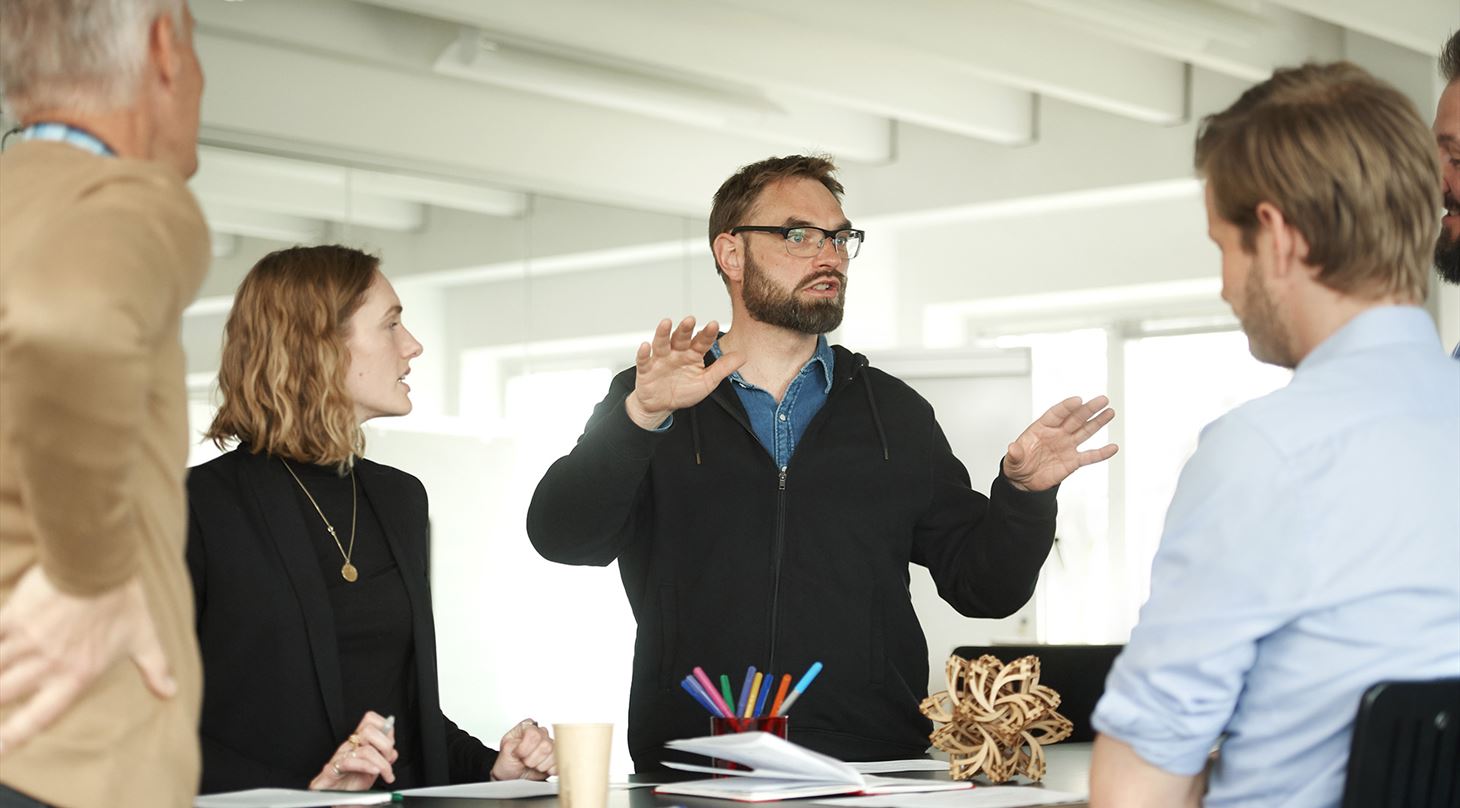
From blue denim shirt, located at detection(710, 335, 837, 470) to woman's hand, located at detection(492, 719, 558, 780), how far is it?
776mm

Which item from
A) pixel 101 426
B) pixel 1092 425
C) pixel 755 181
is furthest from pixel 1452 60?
pixel 101 426

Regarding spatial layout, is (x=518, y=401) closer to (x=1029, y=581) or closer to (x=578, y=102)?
(x=578, y=102)

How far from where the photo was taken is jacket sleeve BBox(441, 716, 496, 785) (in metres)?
2.61

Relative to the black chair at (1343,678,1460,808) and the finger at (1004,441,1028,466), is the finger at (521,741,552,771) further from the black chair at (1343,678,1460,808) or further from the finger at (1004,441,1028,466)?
the black chair at (1343,678,1460,808)

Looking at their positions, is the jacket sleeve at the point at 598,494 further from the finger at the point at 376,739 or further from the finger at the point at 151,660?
the finger at the point at 151,660

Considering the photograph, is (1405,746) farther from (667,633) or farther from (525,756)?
(667,633)

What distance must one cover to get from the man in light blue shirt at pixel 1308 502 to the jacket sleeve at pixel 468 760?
1.35m

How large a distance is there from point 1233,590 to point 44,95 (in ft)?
3.66

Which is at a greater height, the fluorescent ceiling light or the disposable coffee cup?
the fluorescent ceiling light

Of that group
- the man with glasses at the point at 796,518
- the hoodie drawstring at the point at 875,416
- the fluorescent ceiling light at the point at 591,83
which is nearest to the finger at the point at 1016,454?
the man with glasses at the point at 796,518

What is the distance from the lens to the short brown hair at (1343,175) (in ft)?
4.75

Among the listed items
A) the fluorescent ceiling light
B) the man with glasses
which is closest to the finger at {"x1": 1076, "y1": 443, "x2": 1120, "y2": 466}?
the man with glasses

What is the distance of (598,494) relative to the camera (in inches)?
108

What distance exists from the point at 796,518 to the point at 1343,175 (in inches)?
61.2
